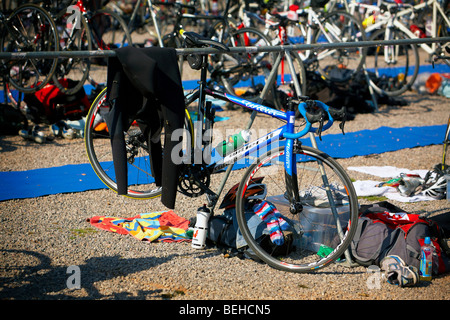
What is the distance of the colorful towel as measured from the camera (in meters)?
3.90

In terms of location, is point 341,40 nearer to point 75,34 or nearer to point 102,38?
point 102,38

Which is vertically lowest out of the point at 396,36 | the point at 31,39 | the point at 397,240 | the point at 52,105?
Result: the point at 397,240

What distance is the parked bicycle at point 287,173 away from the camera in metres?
3.45

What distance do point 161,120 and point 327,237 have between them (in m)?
1.50

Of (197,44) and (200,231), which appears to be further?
(200,231)

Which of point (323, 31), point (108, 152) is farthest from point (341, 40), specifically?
point (108, 152)

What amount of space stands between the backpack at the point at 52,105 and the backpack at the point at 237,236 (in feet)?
12.3

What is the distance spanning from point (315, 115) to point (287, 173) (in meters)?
0.44

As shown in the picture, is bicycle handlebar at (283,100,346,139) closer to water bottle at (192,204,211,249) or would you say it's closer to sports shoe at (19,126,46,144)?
water bottle at (192,204,211,249)

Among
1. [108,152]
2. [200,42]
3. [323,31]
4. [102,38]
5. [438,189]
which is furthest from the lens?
[323,31]

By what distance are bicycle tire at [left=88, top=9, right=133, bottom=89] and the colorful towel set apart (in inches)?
143

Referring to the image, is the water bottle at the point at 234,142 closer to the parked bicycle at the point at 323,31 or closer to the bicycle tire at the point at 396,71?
the parked bicycle at the point at 323,31

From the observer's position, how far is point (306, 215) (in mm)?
3836

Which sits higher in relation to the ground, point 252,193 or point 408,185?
point 252,193
